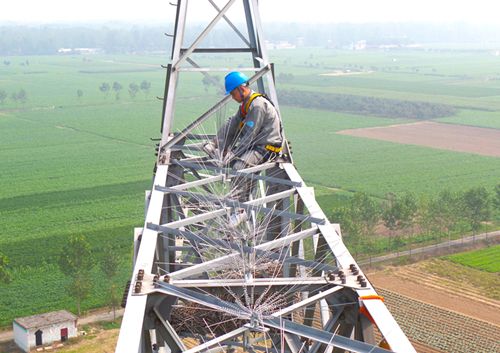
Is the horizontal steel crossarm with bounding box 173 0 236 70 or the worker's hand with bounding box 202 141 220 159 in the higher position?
the horizontal steel crossarm with bounding box 173 0 236 70

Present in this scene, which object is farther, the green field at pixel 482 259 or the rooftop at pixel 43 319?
the green field at pixel 482 259

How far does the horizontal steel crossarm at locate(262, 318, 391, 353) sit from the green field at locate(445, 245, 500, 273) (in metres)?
22.4

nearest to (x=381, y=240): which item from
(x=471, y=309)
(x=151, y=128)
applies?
(x=471, y=309)

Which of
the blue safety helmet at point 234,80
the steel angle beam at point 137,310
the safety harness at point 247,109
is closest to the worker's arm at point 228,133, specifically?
the safety harness at point 247,109

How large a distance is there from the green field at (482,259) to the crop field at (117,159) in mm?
8791

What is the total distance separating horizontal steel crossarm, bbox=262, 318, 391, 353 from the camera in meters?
4.09

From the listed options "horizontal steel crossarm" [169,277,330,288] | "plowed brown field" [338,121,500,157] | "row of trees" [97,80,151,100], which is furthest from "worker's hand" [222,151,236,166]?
"row of trees" [97,80,151,100]

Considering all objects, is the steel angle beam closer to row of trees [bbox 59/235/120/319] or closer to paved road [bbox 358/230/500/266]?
row of trees [bbox 59/235/120/319]

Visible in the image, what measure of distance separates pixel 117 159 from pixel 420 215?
23.2m

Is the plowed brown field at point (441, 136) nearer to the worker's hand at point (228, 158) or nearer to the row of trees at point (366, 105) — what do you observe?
the row of trees at point (366, 105)

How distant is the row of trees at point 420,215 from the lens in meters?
29.2

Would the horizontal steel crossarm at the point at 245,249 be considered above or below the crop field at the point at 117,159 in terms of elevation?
above

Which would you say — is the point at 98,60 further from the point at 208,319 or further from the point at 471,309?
the point at 208,319

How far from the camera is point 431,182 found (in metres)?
41.0
